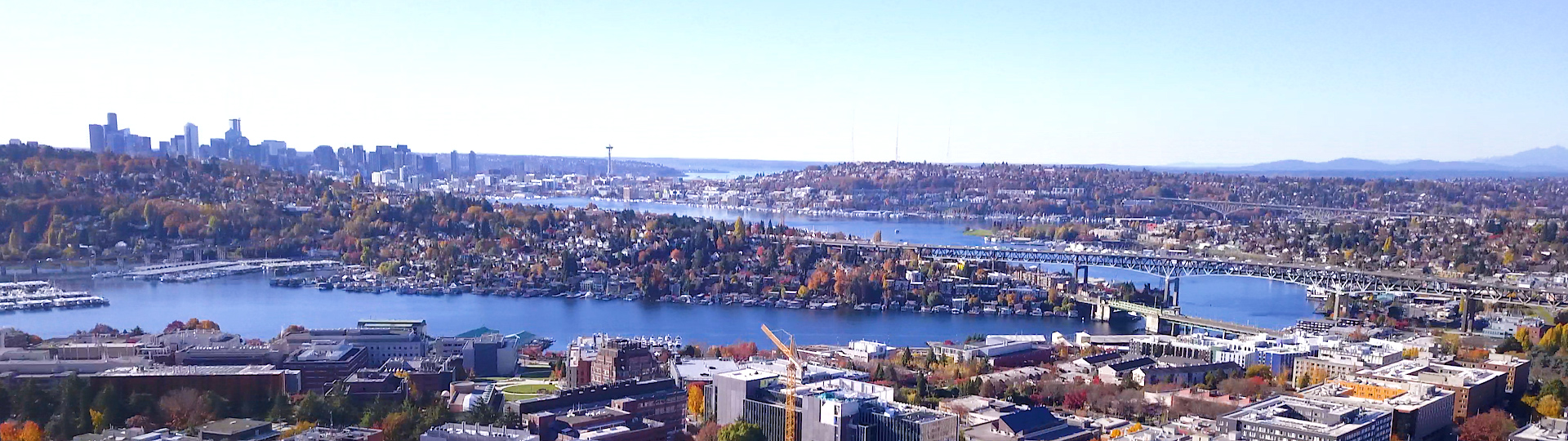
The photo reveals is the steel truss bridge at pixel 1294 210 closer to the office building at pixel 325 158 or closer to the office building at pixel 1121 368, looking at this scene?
the office building at pixel 1121 368

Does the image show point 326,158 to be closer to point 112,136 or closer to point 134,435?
point 112,136

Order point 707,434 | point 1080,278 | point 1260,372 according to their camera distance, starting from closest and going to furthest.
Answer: point 707,434, point 1260,372, point 1080,278

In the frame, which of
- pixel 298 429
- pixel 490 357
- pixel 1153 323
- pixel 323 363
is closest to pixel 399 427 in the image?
pixel 298 429

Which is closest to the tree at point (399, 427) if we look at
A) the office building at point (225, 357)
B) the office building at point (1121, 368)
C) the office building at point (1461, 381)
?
the office building at point (225, 357)

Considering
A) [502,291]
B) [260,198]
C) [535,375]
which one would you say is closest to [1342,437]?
[535,375]

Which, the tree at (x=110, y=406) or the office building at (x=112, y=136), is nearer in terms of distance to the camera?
the tree at (x=110, y=406)

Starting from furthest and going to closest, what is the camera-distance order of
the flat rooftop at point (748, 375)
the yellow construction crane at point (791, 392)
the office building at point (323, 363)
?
the office building at point (323, 363)
the flat rooftop at point (748, 375)
the yellow construction crane at point (791, 392)
